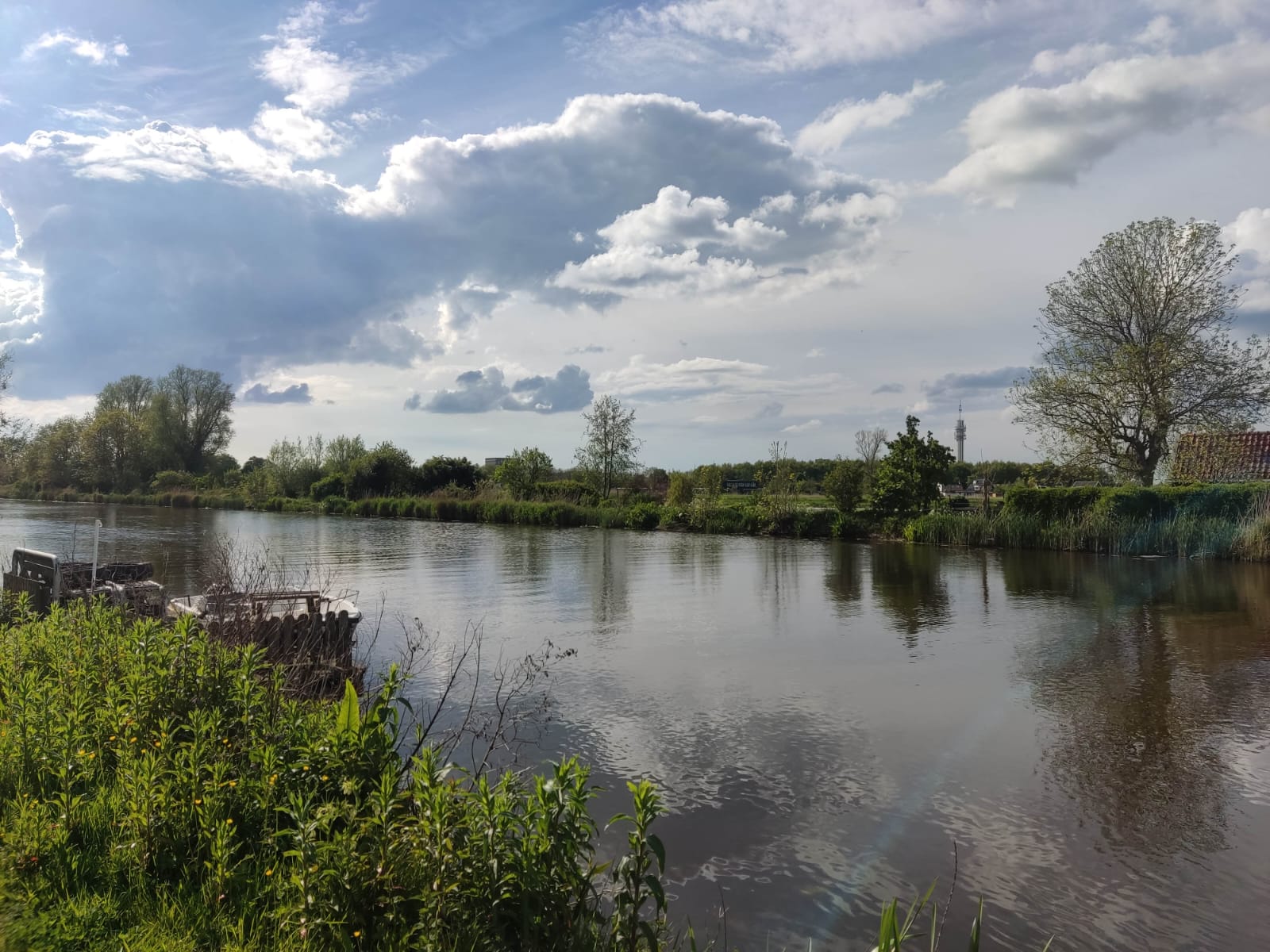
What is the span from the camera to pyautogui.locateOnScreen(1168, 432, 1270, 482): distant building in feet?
91.6

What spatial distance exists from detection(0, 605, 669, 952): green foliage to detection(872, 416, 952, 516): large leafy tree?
2818 centimetres

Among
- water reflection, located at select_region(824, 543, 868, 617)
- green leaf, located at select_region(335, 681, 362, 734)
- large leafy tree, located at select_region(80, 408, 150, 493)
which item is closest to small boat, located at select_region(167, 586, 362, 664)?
green leaf, located at select_region(335, 681, 362, 734)

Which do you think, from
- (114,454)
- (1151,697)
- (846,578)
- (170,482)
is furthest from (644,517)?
(114,454)

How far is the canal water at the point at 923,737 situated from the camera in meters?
4.79

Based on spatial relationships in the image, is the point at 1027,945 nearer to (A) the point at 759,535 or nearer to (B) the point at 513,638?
(B) the point at 513,638

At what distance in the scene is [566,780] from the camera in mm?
3299

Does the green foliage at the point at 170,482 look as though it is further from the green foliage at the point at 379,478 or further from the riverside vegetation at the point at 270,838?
the riverside vegetation at the point at 270,838

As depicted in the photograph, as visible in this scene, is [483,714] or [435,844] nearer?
[435,844]

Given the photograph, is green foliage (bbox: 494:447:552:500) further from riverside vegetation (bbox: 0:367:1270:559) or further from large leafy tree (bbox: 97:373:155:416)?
large leafy tree (bbox: 97:373:155:416)

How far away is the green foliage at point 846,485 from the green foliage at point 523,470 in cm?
1753

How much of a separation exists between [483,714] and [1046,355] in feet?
95.3

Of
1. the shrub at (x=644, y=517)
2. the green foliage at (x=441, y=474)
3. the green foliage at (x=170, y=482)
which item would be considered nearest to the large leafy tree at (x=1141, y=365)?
the shrub at (x=644, y=517)

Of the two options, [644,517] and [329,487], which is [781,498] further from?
[329,487]

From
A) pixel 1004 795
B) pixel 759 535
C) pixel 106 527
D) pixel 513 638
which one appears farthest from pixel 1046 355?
pixel 106 527
